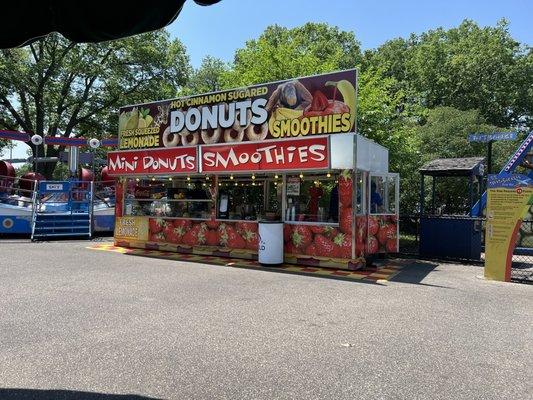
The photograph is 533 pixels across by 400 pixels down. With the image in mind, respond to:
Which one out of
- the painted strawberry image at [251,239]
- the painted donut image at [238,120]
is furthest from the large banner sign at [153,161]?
the painted strawberry image at [251,239]

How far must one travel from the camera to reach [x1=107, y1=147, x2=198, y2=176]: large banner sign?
13.1 metres

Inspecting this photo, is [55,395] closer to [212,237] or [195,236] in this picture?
[212,237]

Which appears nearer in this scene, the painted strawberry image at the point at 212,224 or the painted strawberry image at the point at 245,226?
the painted strawberry image at the point at 245,226

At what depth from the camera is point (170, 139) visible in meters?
13.9

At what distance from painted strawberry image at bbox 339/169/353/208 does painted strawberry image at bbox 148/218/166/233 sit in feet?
19.3

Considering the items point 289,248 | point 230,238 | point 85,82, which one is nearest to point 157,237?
point 230,238

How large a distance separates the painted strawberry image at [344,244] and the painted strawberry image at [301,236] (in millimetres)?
779

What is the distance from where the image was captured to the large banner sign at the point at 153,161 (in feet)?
42.9

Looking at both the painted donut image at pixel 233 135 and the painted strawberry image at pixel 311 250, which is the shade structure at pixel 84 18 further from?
the painted donut image at pixel 233 135

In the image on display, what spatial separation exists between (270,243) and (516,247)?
588 cm

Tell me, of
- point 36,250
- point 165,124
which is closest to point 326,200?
point 165,124

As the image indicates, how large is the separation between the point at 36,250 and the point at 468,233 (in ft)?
39.8

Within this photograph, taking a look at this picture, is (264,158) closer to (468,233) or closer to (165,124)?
(165,124)

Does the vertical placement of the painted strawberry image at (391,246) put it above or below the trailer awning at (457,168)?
below
